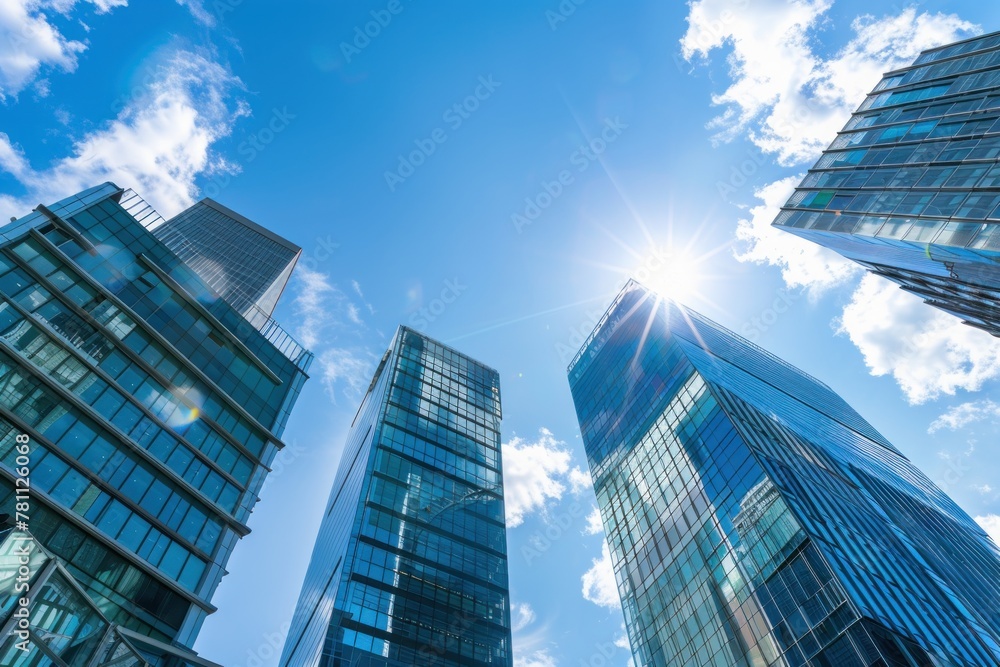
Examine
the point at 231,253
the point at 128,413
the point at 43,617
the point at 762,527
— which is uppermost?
the point at 231,253

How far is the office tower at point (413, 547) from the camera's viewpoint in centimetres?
4731

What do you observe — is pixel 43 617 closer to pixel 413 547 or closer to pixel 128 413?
pixel 128 413

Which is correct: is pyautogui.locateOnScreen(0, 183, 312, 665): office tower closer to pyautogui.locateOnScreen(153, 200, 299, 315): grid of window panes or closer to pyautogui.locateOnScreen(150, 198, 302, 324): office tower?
pyautogui.locateOnScreen(150, 198, 302, 324): office tower

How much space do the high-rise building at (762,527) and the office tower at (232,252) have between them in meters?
64.4

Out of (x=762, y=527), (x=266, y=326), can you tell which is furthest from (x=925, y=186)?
(x=266, y=326)

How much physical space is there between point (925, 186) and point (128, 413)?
5574 centimetres

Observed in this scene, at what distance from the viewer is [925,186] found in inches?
1645

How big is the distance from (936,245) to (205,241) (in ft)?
383

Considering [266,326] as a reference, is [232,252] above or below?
above

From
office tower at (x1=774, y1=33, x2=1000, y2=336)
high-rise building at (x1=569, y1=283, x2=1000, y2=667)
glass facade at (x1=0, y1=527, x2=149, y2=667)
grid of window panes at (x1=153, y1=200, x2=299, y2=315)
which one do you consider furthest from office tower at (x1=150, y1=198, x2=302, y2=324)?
office tower at (x1=774, y1=33, x2=1000, y2=336)

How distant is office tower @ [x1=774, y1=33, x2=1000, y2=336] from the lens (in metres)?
37.2

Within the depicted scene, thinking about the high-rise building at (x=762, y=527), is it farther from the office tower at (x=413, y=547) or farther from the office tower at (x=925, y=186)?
the office tower at (x=925, y=186)

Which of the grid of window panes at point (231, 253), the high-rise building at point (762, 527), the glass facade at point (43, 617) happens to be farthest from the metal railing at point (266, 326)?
the grid of window panes at point (231, 253)

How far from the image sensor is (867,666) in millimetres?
33938
